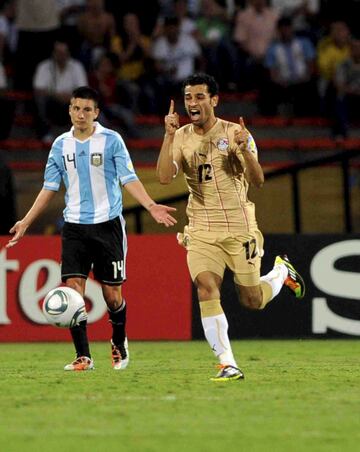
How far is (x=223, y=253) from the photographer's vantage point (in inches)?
406

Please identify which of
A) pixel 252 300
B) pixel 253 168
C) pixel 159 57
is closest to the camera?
pixel 253 168

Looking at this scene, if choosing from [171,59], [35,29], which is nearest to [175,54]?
[171,59]

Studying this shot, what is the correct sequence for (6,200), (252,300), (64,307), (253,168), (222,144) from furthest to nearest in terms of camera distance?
(6,200)
(252,300)
(64,307)
(222,144)
(253,168)

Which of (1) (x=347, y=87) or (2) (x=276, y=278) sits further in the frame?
(1) (x=347, y=87)

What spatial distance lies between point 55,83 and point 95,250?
27.7ft

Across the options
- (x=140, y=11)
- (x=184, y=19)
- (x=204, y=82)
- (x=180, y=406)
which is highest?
(x=140, y=11)

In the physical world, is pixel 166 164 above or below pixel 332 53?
below

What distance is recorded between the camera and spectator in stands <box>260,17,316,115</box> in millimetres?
20422

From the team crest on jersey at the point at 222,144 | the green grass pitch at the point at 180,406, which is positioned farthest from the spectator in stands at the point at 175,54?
the team crest on jersey at the point at 222,144

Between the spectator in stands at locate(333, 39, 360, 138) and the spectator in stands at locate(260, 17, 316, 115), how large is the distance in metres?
0.52

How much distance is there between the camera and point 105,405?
836cm

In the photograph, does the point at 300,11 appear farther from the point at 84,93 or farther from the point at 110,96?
the point at 84,93

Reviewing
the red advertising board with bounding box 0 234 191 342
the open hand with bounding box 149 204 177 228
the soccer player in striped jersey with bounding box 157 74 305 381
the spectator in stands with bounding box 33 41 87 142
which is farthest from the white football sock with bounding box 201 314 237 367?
the spectator in stands with bounding box 33 41 87 142

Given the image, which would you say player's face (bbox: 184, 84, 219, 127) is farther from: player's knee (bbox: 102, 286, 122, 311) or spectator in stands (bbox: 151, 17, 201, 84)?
spectator in stands (bbox: 151, 17, 201, 84)
